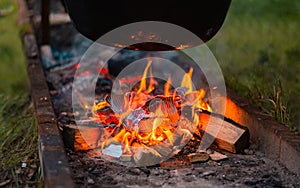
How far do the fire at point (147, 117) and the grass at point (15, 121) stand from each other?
0.36 metres

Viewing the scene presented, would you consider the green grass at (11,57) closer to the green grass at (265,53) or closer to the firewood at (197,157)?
the green grass at (265,53)

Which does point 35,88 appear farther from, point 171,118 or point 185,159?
point 185,159

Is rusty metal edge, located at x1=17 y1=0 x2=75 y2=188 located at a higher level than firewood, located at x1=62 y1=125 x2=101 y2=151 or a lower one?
higher

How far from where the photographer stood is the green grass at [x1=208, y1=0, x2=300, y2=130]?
2.78 metres

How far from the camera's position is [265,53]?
3938 millimetres

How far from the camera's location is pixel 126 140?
235cm

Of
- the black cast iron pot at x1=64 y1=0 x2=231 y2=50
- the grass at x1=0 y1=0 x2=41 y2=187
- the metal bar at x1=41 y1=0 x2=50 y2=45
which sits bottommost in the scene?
the grass at x1=0 y1=0 x2=41 y2=187

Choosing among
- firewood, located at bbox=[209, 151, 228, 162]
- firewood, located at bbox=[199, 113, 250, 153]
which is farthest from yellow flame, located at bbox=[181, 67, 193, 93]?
firewood, located at bbox=[209, 151, 228, 162]

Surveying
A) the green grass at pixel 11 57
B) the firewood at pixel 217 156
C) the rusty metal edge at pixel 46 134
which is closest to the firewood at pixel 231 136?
the firewood at pixel 217 156

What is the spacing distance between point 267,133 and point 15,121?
1472 millimetres

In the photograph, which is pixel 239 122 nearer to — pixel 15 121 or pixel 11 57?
pixel 15 121

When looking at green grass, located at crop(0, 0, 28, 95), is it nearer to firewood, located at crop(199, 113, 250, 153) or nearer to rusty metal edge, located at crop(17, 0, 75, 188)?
rusty metal edge, located at crop(17, 0, 75, 188)

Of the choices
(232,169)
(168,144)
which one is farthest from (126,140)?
(232,169)

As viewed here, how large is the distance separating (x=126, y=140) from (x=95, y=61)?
1403mm
